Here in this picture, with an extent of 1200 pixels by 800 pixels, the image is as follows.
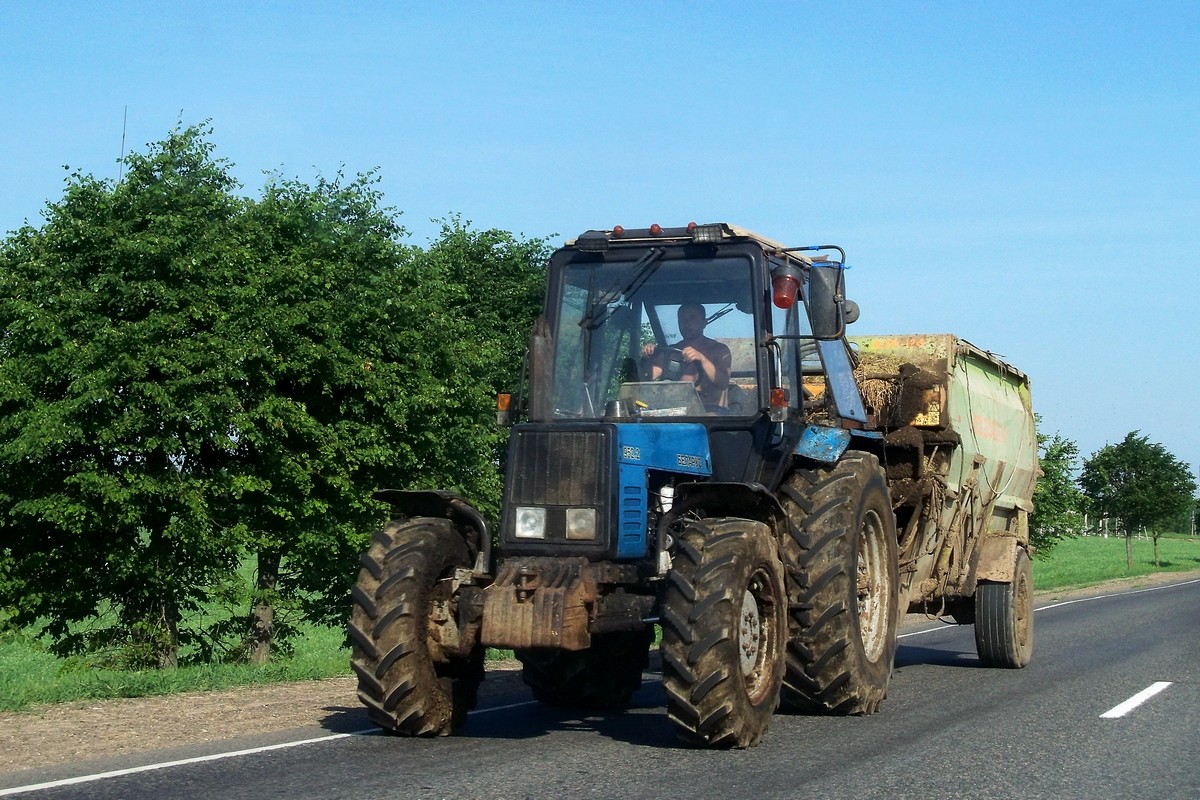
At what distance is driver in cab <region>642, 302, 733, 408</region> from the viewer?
9211mm

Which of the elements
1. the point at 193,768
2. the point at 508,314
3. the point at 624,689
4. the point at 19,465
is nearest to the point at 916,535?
the point at 624,689

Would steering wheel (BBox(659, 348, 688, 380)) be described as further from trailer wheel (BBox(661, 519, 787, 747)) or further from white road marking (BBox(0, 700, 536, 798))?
white road marking (BBox(0, 700, 536, 798))

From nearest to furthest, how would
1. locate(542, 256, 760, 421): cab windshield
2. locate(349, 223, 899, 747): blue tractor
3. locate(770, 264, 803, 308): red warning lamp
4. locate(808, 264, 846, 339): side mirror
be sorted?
locate(349, 223, 899, 747): blue tractor, locate(770, 264, 803, 308): red warning lamp, locate(808, 264, 846, 339): side mirror, locate(542, 256, 760, 421): cab windshield

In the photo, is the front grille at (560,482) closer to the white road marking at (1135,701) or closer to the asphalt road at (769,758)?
the asphalt road at (769,758)

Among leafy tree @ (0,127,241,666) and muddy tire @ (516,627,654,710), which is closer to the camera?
muddy tire @ (516,627,654,710)

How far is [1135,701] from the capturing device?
1085cm

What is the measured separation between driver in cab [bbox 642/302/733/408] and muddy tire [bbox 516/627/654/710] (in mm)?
1863

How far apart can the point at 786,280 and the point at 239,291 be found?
49.9ft

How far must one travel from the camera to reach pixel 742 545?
316 inches

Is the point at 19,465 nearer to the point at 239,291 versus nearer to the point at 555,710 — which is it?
the point at 239,291

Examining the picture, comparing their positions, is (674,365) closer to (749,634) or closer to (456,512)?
(456,512)

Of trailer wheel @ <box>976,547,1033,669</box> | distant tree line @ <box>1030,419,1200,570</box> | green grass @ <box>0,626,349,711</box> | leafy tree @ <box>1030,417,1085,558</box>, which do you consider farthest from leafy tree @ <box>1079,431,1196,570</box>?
green grass @ <box>0,626,349,711</box>

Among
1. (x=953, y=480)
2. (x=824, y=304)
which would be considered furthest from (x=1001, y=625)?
(x=824, y=304)

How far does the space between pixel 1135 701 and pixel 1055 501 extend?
40.2 metres
